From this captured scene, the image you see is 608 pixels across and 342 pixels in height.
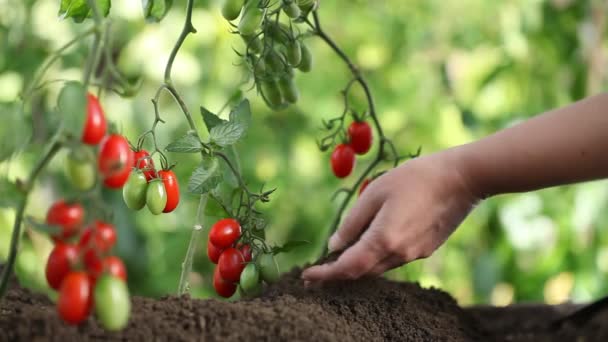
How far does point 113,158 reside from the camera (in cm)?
51

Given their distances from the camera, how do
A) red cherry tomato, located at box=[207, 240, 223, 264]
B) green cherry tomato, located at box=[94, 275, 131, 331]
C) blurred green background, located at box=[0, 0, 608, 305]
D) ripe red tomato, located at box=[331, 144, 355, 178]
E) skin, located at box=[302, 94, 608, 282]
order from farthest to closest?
blurred green background, located at box=[0, 0, 608, 305] → ripe red tomato, located at box=[331, 144, 355, 178] → red cherry tomato, located at box=[207, 240, 223, 264] → skin, located at box=[302, 94, 608, 282] → green cherry tomato, located at box=[94, 275, 131, 331]

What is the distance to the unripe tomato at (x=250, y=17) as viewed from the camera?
0.70 meters

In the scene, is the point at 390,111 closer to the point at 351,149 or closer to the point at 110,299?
the point at 351,149

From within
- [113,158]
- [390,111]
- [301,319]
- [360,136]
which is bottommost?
[301,319]

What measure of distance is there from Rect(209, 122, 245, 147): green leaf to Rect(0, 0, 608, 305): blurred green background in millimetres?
943

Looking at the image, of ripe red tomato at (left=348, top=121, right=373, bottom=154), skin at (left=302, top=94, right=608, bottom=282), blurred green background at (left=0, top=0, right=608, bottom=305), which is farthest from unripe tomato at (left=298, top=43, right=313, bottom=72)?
blurred green background at (left=0, top=0, right=608, bottom=305)

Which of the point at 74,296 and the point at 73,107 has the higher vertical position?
the point at 73,107

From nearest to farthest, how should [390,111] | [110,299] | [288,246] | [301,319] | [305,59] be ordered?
[110,299], [301,319], [288,246], [305,59], [390,111]

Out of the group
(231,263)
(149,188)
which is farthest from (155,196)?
(231,263)

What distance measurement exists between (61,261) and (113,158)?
0.08 meters

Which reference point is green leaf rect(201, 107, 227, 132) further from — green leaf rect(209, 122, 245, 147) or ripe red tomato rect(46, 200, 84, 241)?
ripe red tomato rect(46, 200, 84, 241)

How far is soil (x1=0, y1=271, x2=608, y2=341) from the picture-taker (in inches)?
22.5

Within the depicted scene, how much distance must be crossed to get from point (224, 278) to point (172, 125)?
1.10 m

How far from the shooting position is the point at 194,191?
0.68 metres
